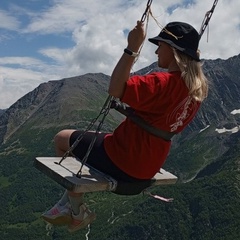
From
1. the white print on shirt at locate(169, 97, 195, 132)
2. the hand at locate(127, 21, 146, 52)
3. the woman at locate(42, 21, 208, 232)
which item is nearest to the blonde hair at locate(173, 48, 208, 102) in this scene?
the woman at locate(42, 21, 208, 232)

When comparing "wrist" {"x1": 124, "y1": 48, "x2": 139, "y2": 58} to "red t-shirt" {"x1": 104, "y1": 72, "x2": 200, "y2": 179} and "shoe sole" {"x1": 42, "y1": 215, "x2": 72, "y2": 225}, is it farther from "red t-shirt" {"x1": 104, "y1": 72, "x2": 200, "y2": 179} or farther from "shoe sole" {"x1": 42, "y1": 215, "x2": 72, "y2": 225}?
"shoe sole" {"x1": 42, "y1": 215, "x2": 72, "y2": 225}

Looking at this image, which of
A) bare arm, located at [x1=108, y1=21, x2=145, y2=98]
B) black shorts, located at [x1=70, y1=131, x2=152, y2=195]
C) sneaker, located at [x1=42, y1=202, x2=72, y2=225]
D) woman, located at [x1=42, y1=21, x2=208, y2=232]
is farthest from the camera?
sneaker, located at [x1=42, y1=202, x2=72, y2=225]

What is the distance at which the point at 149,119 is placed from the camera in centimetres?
566

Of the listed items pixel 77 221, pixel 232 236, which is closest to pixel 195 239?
pixel 232 236

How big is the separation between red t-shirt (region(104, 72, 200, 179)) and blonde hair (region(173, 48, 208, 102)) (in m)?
0.07

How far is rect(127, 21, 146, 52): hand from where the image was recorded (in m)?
5.22

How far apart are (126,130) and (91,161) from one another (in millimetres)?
771

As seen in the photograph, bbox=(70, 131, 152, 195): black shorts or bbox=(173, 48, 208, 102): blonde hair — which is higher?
bbox=(173, 48, 208, 102): blonde hair

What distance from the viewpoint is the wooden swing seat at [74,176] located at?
5439 mm

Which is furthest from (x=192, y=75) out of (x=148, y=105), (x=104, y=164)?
(x=104, y=164)

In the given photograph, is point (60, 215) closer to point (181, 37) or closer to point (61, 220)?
point (61, 220)

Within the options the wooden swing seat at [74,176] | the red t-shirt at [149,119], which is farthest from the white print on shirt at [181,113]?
the wooden swing seat at [74,176]

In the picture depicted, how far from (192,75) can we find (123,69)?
3.11 feet

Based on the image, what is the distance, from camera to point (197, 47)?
19.5 feet
